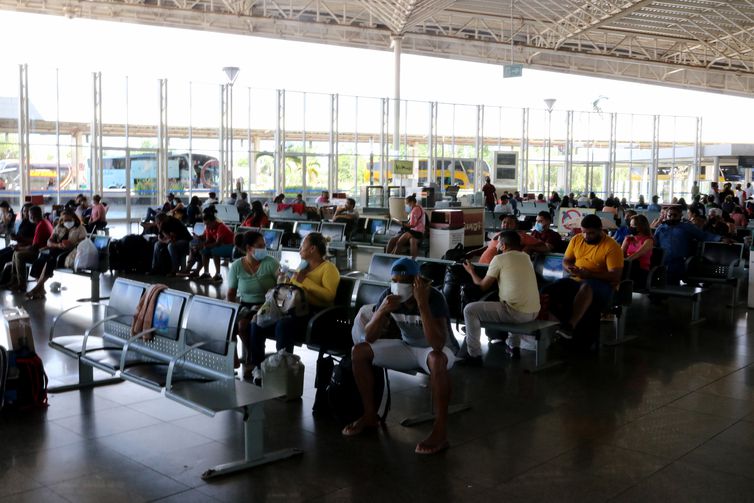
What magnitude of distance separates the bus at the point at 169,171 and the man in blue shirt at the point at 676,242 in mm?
19471

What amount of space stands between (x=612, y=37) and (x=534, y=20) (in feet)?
18.5

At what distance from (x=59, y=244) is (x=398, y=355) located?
761cm

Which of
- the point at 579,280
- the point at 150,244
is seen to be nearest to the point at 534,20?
the point at 150,244

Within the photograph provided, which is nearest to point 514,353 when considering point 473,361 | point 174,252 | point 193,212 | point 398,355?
point 473,361

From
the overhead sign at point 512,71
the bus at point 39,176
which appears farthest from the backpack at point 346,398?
the bus at point 39,176

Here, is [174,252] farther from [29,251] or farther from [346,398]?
[346,398]

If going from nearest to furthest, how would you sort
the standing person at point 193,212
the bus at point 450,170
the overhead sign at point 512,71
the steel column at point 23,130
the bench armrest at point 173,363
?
the bench armrest at point 173,363 < the standing person at point 193,212 < the steel column at point 23,130 < the overhead sign at point 512,71 < the bus at point 450,170

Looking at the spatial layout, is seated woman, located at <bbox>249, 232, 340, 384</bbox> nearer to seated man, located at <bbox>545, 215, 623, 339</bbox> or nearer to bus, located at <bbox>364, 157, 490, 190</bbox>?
seated man, located at <bbox>545, 215, 623, 339</bbox>

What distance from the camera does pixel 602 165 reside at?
1453 inches

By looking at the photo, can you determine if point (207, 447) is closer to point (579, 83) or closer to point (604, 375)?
point (604, 375)

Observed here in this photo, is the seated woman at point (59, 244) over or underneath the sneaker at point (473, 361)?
over

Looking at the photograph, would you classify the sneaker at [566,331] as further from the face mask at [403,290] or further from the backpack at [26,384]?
the backpack at [26,384]

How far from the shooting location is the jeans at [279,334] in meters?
6.08

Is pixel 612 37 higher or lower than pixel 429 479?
higher
